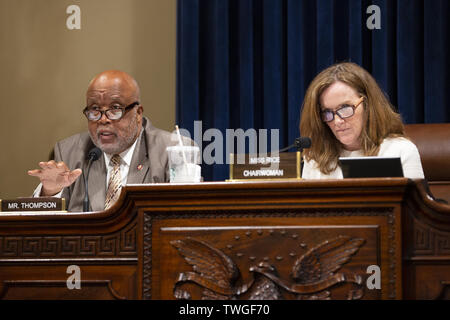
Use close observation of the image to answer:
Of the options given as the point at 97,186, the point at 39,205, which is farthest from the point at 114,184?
the point at 39,205

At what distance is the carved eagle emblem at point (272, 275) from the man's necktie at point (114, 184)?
1057 millimetres

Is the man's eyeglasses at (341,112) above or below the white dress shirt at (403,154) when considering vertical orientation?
above

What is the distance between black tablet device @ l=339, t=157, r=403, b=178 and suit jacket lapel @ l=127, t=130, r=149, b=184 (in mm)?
1248

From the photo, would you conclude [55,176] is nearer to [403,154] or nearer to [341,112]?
[341,112]

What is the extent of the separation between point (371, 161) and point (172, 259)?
1.75 ft

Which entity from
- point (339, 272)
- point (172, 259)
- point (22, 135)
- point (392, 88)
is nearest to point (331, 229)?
point (339, 272)

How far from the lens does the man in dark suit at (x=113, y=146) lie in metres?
2.60

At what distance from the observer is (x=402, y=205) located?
1.45m

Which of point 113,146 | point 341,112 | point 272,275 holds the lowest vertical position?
point 272,275

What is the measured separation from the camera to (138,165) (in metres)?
2.66

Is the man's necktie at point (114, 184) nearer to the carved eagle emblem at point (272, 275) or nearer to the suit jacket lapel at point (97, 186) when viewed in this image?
the suit jacket lapel at point (97, 186)

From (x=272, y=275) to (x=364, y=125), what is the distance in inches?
42.7

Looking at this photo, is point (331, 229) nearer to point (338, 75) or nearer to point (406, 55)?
point (338, 75)

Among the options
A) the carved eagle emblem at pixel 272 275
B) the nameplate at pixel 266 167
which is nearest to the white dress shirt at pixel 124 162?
the nameplate at pixel 266 167
